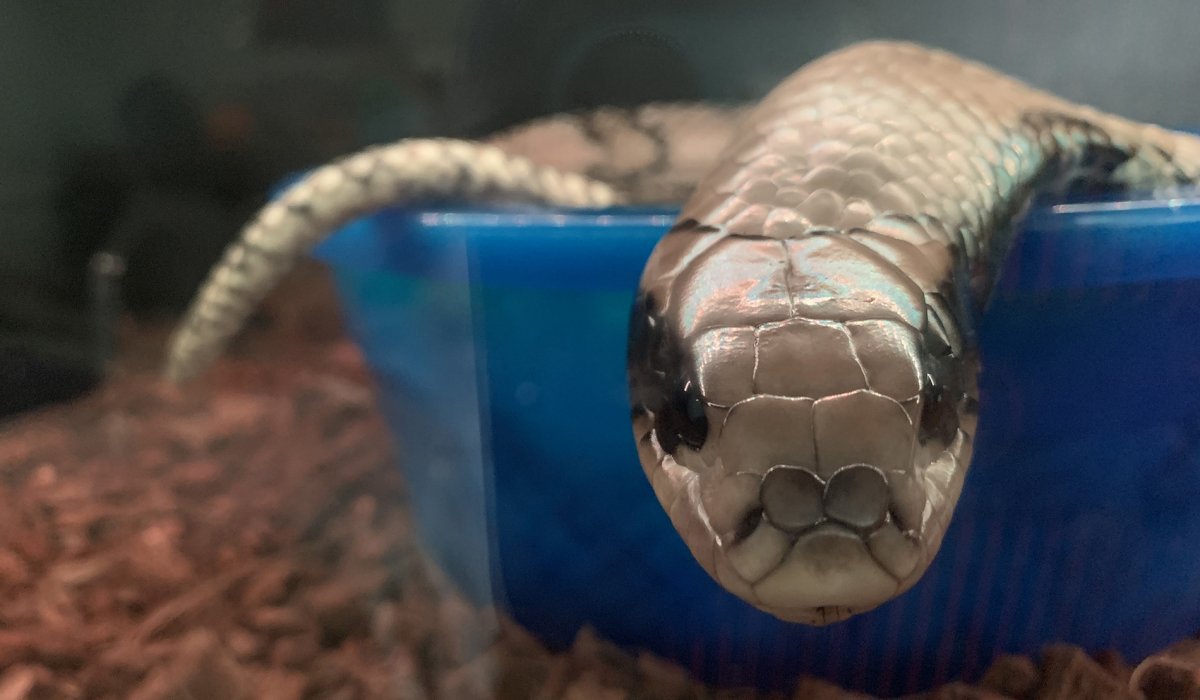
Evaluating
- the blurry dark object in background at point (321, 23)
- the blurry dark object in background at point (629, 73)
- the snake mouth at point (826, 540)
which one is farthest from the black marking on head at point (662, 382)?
the blurry dark object in background at point (321, 23)

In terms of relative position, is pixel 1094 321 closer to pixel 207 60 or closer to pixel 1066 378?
pixel 1066 378

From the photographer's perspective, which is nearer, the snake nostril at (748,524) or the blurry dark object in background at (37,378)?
the snake nostril at (748,524)

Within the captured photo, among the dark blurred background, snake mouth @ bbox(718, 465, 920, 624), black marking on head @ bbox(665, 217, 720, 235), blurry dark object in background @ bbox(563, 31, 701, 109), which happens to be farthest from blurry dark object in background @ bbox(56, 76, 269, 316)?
snake mouth @ bbox(718, 465, 920, 624)

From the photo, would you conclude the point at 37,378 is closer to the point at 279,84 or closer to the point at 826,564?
the point at 279,84

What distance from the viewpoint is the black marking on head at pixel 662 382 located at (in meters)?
0.82

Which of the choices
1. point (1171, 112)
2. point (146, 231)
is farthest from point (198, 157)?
point (1171, 112)

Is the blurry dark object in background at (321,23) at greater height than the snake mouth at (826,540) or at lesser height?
greater

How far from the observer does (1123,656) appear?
4.07 ft

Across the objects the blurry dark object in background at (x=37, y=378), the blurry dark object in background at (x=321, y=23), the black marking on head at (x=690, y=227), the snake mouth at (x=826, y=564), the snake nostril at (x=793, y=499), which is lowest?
the blurry dark object in background at (x=37, y=378)

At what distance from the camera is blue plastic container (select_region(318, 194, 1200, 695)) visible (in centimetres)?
105

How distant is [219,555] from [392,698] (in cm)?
63

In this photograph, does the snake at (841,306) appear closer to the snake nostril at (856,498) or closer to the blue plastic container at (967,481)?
the snake nostril at (856,498)

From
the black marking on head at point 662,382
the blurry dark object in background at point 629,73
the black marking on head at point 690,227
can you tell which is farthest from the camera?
the blurry dark object in background at point 629,73

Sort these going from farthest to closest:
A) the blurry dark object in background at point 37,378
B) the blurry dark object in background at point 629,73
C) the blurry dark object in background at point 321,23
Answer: the blurry dark object in background at point 629,73, the blurry dark object in background at point 321,23, the blurry dark object in background at point 37,378
